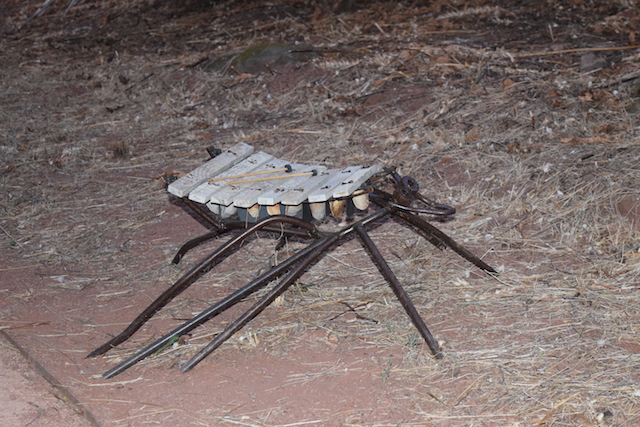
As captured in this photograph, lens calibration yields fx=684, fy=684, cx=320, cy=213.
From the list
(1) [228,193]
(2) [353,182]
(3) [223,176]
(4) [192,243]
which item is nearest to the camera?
(2) [353,182]

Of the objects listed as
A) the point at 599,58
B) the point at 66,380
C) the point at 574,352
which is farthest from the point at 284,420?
the point at 599,58

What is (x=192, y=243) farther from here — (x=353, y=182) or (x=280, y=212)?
(x=353, y=182)

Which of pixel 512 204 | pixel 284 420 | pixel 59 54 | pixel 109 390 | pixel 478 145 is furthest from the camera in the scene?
pixel 59 54

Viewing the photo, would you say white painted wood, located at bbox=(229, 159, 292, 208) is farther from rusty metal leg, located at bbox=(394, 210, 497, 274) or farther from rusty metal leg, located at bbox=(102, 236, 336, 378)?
rusty metal leg, located at bbox=(394, 210, 497, 274)

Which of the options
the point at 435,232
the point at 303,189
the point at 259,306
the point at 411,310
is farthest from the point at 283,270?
the point at 435,232

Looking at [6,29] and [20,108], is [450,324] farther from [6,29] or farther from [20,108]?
[6,29]

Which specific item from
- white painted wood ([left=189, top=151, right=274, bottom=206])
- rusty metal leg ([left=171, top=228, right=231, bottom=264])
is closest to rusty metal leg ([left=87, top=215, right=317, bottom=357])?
white painted wood ([left=189, top=151, right=274, bottom=206])
